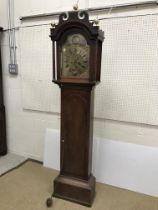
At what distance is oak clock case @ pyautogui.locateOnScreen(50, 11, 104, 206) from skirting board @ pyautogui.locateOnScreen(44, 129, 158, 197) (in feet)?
1.11

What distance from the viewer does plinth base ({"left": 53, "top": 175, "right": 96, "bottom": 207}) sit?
1902mm

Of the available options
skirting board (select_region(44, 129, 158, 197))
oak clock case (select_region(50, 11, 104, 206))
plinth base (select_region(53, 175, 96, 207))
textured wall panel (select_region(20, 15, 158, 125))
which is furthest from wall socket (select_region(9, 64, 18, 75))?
plinth base (select_region(53, 175, 96, 207))

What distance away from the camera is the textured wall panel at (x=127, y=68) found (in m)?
1.91

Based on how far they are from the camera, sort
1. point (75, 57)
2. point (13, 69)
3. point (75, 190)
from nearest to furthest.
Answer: point (75, 57), point (75, 190), point (13, 69)

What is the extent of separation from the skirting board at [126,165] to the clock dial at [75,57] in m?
0.88

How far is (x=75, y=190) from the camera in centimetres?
194

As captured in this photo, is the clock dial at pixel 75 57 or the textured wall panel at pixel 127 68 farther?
the textured wall panel at pixel 127 68

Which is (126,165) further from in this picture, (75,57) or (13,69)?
(13,69)

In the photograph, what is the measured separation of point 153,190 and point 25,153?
1.72 m

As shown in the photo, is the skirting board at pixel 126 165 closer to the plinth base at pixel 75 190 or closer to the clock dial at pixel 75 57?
the plinth base at pixel 75 190

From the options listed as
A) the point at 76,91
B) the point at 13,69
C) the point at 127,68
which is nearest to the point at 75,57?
the point at 76,91

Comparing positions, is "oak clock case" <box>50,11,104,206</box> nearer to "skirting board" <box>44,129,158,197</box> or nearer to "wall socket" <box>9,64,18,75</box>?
"skirting board" <box>44,129,158,197</box>

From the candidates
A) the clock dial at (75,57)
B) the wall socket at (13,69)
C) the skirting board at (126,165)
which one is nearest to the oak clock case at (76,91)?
the clock dial at (75,57)

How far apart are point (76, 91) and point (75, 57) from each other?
29cm
